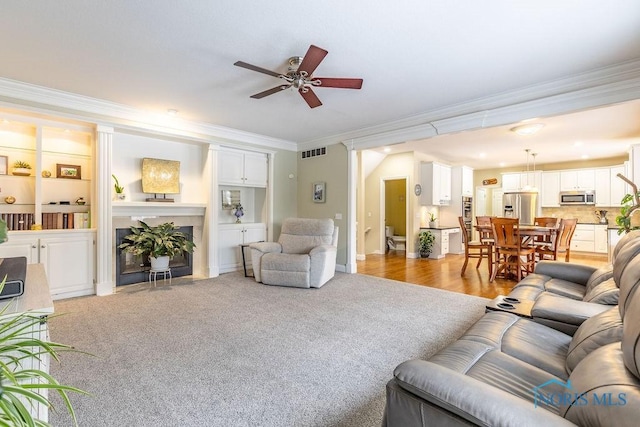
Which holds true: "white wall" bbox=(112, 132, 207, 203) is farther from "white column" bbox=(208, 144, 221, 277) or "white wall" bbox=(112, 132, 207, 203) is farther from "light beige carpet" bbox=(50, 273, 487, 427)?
"light beige carpet" bbox=(50, 273, 487, 427)

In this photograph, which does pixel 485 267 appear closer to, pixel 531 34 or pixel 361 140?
pixel 361 140

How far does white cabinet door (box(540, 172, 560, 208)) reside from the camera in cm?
820

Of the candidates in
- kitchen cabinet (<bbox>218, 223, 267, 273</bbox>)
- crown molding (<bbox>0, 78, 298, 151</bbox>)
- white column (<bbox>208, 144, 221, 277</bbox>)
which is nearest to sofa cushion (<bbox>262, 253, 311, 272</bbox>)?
white column (<bbox>208, 144, 221, 277</bbox>)

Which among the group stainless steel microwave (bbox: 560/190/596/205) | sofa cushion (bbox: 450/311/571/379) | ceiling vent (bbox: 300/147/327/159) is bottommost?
sofa cushion (bbox: 450/311/571/379)

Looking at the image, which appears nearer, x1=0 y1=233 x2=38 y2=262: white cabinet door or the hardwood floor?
x1=0 y1=233 x2=38 y2=262: white cabinet door

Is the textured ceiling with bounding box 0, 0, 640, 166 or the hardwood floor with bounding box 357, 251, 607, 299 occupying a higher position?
the textured ceiling with bounding box 0, 0, 640, 166

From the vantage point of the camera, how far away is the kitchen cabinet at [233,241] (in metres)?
5.50

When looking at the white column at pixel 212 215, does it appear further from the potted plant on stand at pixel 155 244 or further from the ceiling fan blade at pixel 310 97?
the ceiling fan blade at pixel 310 97

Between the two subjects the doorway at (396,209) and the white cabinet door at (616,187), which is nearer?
the white cabinet door at (616,187)

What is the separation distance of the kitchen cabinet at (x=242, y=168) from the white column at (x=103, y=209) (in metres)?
1.69

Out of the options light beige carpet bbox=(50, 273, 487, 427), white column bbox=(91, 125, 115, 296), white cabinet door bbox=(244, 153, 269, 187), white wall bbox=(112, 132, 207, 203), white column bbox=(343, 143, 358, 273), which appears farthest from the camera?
white cabinet door bbox=(244, 153, 269, 187)

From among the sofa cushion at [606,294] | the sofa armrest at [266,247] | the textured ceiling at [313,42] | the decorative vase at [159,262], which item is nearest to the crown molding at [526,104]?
the textured ceiling at [313,42]

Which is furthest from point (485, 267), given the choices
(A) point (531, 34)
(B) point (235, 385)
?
(B) point (235, 385)

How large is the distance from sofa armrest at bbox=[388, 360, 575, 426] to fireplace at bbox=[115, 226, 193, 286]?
4.69m
